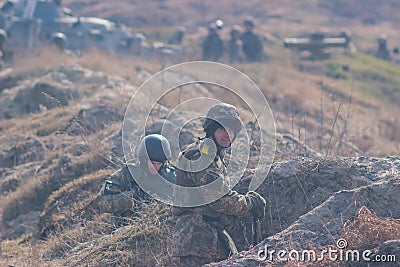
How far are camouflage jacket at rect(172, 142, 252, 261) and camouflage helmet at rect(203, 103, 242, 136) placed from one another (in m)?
0.17

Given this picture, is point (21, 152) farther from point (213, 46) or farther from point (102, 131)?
point (213, 46)

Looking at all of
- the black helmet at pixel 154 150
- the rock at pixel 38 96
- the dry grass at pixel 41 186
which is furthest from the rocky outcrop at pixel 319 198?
the rock at pixel 38 96

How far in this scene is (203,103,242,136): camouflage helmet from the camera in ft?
17.9

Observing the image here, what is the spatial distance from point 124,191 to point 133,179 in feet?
0.47

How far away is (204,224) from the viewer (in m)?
5.68

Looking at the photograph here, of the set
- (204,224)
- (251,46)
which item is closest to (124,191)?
(204,224)

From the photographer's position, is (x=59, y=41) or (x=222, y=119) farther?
(x=59, y=41)

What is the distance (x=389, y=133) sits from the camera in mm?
16531

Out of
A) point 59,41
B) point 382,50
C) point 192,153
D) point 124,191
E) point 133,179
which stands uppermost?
point 192,153

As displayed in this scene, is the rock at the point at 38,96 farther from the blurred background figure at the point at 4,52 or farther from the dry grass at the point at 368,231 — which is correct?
the dry grass at the point at 368,231

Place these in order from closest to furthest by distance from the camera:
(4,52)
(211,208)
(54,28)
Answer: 1. (211,208)
2. (4,52)
3. (54,28)

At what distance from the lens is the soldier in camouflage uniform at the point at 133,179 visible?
22.7ft

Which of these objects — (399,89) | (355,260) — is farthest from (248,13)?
(355,260)

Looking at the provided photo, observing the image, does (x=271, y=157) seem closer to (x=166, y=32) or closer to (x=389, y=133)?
(x=389, y=133)
